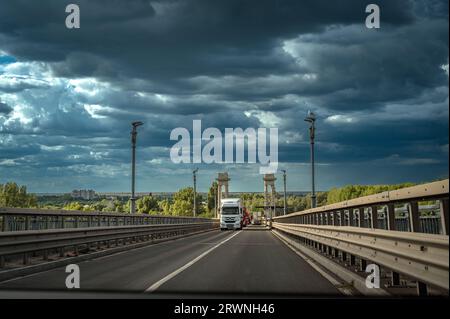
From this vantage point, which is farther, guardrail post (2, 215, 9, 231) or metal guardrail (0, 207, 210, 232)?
metal guardrail (0, 207, 210, 232)

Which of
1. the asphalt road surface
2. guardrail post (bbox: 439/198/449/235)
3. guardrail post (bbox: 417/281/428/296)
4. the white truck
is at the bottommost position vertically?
the asphalt road surface

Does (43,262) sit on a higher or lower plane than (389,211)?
lower

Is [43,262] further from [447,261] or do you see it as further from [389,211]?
[447,261]

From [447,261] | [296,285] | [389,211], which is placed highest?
[389,211]

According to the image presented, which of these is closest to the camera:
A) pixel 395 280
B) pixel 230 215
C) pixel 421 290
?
pixel 421 290

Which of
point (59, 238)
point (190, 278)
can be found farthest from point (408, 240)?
point (59, 238)

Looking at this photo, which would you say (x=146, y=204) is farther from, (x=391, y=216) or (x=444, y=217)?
(x=444, y=217)

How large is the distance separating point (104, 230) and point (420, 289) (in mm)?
13802

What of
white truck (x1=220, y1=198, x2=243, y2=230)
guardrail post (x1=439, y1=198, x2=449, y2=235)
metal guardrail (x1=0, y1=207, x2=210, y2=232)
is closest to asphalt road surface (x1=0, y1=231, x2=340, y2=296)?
metal guardrail (x1=0, y1=207, x2=210, y2=232)

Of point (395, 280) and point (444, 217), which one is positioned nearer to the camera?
point (444, 217)

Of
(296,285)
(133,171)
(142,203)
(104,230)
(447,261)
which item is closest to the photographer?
(447,261)

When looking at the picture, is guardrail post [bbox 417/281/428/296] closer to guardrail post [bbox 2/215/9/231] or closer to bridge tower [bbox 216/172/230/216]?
guardrail post [bbox 2/215/9/231]

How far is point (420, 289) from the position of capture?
7738 mm
